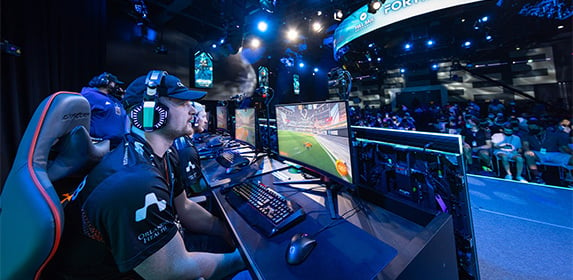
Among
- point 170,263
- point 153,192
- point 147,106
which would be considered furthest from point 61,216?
point 147,106

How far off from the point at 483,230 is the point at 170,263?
306cm

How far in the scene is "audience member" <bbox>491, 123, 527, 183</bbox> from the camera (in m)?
3.69

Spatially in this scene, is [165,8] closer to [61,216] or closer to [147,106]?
[147,106]

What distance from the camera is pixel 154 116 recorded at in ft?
3.20

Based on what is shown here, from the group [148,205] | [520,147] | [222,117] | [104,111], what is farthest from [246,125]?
[520,147]

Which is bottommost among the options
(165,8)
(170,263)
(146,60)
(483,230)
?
(483,230)

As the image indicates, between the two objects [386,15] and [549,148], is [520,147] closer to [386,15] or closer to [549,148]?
[549,148]

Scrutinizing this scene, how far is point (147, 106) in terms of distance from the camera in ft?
3.12

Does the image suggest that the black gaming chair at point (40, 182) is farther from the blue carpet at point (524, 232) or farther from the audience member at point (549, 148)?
the audience member at point (549, 148)

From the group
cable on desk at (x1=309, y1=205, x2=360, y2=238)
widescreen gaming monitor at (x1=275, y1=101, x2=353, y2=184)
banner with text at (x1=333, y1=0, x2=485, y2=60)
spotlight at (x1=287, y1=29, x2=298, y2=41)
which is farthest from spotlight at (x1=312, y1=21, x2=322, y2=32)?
cable on desk at (x1=309, y1=205, x2=360, y2=238)

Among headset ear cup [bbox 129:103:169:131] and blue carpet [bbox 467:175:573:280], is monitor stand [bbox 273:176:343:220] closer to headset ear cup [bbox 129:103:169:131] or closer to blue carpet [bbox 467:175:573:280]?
headset ear cup [bbox 129:103:169:131]

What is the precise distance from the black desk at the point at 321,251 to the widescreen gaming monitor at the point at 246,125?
3.87 feet

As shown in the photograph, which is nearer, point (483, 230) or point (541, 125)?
point (483, 230)

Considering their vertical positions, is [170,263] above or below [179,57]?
below
